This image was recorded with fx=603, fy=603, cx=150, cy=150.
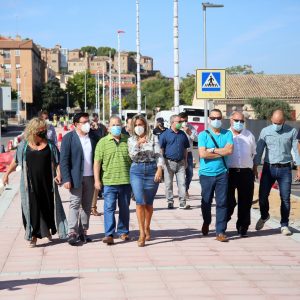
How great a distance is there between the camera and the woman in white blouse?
802 centimetres

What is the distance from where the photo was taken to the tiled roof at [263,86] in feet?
230

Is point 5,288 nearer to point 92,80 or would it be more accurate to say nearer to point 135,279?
point 135,279

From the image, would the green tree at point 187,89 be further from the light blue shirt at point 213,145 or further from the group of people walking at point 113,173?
the light blue shirt at point 213,145

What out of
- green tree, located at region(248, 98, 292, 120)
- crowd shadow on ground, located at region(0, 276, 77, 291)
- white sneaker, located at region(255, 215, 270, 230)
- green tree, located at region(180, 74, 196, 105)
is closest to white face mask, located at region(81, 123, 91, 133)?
crowd shadow on ground, located at region(0, 276, 77, 291)

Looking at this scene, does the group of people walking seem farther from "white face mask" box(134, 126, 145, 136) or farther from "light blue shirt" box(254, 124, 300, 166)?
"light blue shirt" box(254, 124, 300, 166)

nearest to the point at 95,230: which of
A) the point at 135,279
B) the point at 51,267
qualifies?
the point at 51,267

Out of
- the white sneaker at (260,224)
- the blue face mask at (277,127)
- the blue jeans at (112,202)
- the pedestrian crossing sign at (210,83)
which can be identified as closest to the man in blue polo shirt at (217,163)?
the blue face mask at (277,127)

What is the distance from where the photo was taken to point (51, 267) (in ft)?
22.5

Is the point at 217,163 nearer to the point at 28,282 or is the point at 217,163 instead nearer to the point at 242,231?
the point at 242,231

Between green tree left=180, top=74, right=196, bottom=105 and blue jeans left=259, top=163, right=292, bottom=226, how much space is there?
91.5m

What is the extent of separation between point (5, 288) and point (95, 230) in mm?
3413

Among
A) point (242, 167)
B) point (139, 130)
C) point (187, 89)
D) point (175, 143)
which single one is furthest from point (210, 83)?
point (187, 89)

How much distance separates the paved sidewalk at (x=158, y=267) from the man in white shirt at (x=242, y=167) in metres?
0.37

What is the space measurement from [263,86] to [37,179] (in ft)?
221
